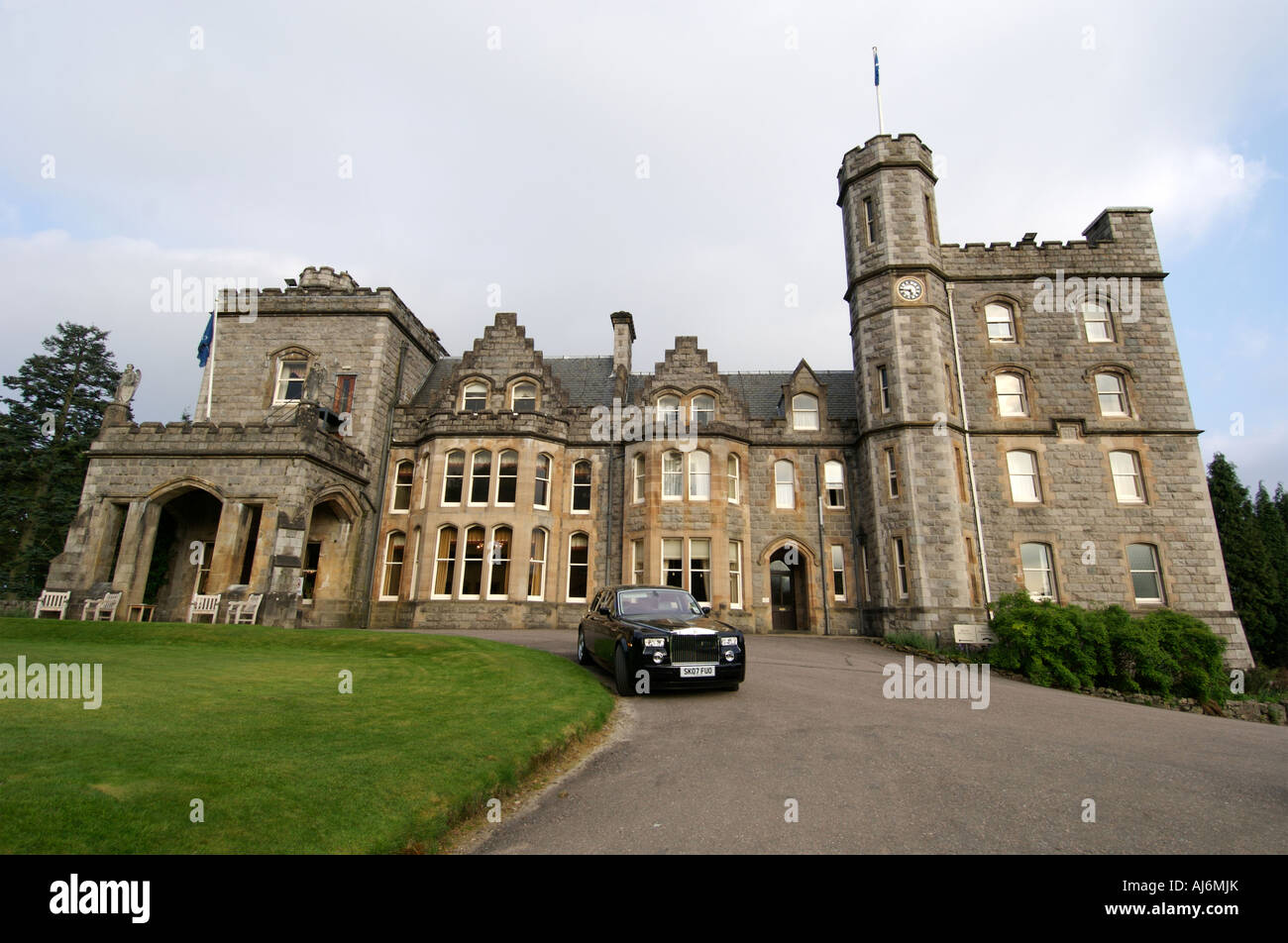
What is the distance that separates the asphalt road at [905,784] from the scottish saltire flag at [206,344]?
25.4 metres

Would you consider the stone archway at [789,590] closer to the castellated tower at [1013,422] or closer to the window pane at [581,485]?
the castellated tower at [1013,422]

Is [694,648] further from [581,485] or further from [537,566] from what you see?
[581,485]

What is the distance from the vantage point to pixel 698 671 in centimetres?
1013

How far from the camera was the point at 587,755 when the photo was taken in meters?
7.24

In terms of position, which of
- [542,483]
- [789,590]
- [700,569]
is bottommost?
[789,590]

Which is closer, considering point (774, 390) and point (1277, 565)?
point (774, 390)

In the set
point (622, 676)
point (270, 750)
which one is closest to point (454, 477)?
point (622, 676)

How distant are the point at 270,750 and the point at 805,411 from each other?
2381cm

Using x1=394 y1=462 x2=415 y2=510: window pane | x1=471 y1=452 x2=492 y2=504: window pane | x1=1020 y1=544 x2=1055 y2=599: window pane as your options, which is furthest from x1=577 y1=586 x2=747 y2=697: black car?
x1=394 y1=462 x2=415 y2=510: window pane

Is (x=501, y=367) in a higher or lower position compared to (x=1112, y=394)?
higher

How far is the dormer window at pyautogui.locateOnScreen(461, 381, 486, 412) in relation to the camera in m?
26.6

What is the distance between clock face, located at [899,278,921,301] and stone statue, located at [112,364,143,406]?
2810 centimetres

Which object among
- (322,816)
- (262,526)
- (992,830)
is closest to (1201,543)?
(992,830)
